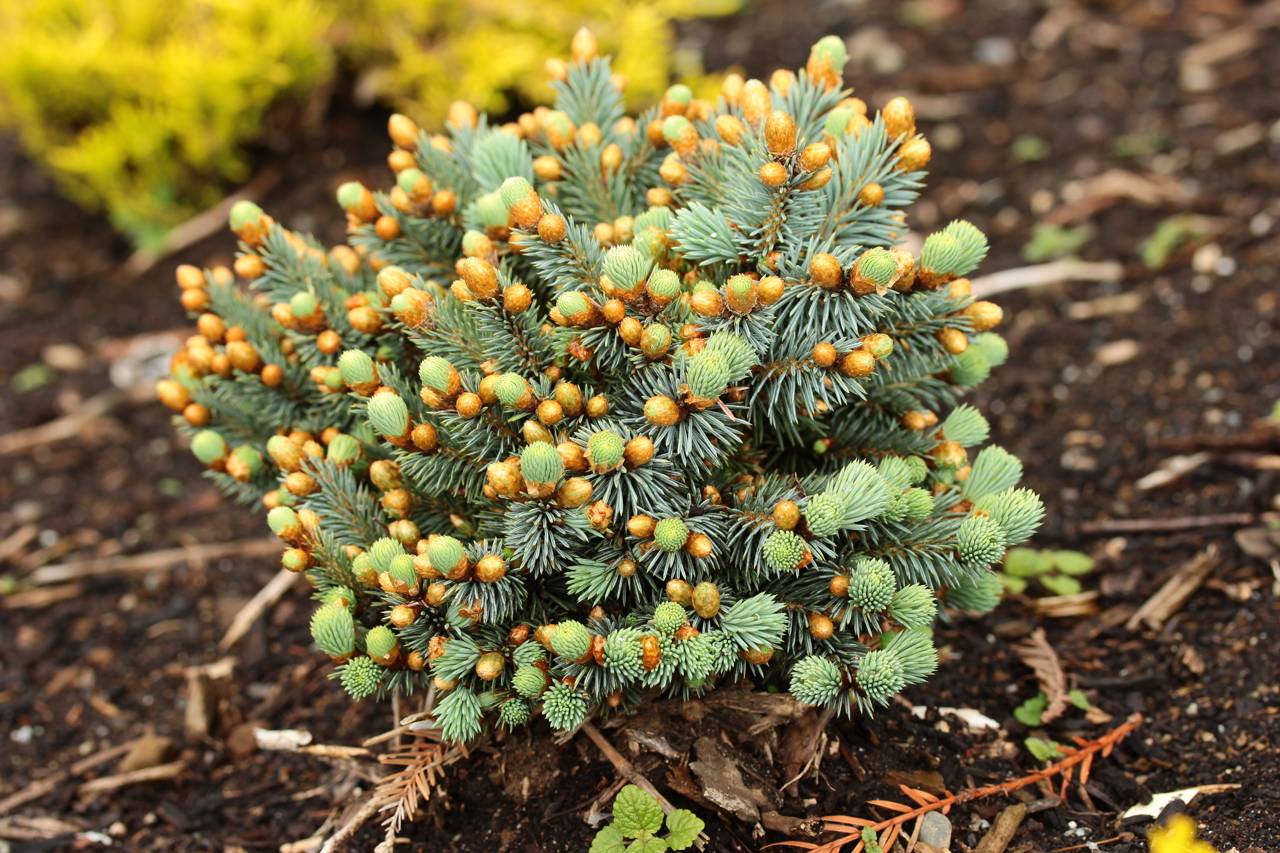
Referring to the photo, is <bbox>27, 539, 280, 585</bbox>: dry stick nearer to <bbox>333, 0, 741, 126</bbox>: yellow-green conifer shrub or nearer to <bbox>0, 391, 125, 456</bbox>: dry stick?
<bbox>0, 391, 125, 456</bbox>: dry stick

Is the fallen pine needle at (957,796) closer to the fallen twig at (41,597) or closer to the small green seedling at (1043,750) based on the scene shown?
the small green seedling at (1043,750)

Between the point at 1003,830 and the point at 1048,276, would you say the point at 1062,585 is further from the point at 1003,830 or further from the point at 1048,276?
the point at 1048,276

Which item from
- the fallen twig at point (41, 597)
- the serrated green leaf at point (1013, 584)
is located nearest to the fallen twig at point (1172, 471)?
the serrated green leaf at point (1013, 584)

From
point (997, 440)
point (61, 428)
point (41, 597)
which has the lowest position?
point (997, 440)

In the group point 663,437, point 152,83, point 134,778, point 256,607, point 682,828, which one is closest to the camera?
point 663,437

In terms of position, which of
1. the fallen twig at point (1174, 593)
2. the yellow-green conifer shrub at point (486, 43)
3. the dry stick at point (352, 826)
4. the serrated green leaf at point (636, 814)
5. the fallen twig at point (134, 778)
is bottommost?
the fallen twig at point (1174, 593)

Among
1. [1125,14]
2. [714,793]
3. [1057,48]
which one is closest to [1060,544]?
[714,793]

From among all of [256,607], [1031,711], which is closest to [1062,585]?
[1031,711]
